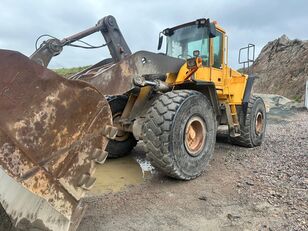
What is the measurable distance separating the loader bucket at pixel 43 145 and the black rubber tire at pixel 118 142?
2822 millimetres

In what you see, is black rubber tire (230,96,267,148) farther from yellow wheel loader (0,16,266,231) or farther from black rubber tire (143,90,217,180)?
black rubber tire (143,90,217,180)

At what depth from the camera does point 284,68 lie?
28.3m

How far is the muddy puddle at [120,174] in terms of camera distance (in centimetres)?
441

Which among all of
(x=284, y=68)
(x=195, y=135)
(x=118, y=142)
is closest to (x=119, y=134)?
(x=118, y=142)

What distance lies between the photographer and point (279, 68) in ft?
94.6

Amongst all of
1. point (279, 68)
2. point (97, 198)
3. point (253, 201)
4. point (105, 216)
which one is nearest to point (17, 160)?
point (105, 216)

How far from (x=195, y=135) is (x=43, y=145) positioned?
2933mm

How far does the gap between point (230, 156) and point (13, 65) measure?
478 cm

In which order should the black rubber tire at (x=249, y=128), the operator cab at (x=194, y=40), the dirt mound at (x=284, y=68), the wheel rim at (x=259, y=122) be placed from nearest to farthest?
the operator cab at (x=194, y=40) → the black rubber tire at (x=249, y=128) → the wheel rim at (x=259, y=122) → the dirt mound at (x=284, y=68)

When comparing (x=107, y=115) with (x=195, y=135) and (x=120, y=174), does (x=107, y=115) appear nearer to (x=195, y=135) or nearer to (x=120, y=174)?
(x=195, y=135)

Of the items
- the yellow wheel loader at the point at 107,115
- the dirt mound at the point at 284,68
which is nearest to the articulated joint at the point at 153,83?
the yellow wheel loader at the point at 107,115

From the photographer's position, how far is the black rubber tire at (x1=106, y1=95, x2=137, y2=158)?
540 cm

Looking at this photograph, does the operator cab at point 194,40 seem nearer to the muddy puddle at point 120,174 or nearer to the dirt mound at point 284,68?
the muddy puddle at point 120,174

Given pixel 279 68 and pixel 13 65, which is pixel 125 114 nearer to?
pixel 13 65
